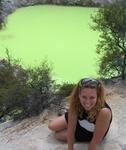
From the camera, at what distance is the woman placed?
4.25 m

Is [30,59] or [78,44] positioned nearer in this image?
[30,59]

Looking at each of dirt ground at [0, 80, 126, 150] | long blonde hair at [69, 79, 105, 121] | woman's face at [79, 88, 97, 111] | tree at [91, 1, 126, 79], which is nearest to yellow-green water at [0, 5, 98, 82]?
tree at [91, 1, 126, 79]

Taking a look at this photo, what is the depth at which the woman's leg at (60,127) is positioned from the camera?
5027mm

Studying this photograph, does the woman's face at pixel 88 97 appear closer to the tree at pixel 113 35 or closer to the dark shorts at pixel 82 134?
the dark shorts at pixel 82 134

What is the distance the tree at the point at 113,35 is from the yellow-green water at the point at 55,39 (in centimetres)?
241

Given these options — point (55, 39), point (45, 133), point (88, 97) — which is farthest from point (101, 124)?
point (55, 39)

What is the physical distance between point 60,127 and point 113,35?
13.5 ft

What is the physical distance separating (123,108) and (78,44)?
8.48 meters

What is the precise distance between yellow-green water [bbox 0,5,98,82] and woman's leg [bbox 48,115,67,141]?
244 inches

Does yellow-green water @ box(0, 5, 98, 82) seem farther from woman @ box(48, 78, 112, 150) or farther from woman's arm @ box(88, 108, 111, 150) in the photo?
woman's arm @ box(88, 108, 111, 150)

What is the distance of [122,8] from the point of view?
8.63m

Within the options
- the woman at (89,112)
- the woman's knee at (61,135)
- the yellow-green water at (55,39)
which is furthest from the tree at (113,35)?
the woman at (89,112)

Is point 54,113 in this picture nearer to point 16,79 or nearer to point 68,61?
point 16,79

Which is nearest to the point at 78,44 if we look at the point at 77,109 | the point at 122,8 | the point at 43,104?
the point at 122,8
